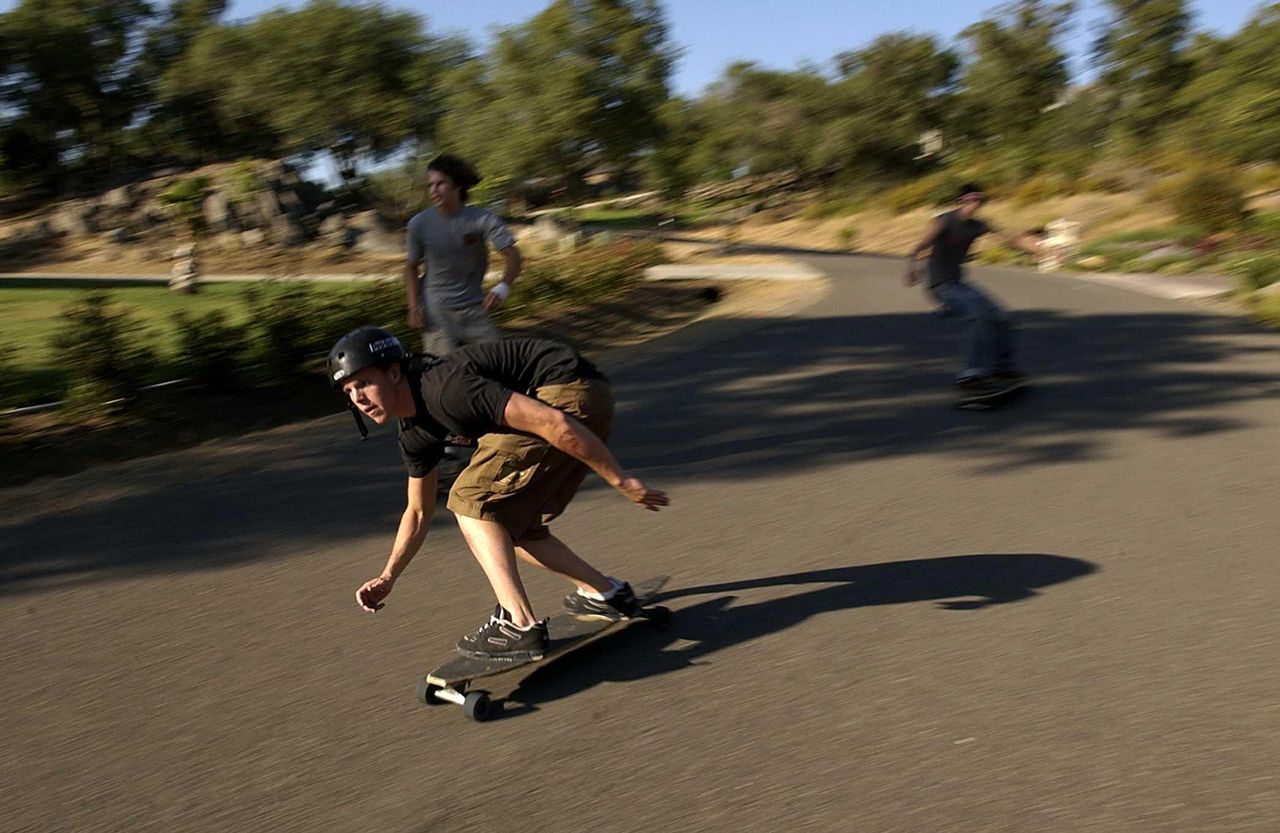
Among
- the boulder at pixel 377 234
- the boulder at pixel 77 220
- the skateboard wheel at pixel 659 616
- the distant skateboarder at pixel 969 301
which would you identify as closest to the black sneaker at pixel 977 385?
the distant skateboarder at pixel 969 301

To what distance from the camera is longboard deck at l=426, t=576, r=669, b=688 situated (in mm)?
4266

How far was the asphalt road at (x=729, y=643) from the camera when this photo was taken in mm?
3594

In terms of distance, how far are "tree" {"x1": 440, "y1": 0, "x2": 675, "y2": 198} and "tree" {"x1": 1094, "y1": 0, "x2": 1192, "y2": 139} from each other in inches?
863

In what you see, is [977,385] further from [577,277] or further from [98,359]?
[577,277]

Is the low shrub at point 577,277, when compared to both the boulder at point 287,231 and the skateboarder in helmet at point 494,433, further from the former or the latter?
the boulder at point 287,231

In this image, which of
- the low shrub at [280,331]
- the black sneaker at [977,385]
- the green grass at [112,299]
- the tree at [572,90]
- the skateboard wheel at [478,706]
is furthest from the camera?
the tree at [572,90]

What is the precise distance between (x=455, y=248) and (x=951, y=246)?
402 centimetres

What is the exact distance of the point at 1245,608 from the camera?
4738 mm

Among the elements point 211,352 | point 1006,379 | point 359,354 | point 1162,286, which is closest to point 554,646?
point 359,354

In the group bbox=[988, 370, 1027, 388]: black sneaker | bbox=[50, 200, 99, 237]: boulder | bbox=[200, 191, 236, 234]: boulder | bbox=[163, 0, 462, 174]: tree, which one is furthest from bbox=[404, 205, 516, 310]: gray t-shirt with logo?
bbox=[50, 200, 99, 237]: boulder

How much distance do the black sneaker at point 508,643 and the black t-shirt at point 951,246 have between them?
234 inches

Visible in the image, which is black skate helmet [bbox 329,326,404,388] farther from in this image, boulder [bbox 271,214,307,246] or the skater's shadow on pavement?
boulder [bbox 271,214,307,246]

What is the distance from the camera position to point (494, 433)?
14.1ft

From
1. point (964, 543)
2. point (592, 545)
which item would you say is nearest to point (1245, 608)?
point (964, 543)
